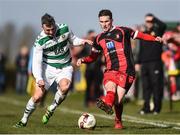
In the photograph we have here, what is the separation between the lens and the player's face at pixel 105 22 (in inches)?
496

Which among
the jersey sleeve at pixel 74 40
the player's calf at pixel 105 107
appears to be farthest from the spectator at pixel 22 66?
the player's calf at pixel 105 107

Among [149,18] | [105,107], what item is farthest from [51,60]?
[149,18]

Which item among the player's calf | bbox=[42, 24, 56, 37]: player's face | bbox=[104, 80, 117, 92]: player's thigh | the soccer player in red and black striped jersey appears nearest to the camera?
the player's calf

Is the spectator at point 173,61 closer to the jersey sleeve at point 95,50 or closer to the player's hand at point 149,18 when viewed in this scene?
the player's hand at point 149,18

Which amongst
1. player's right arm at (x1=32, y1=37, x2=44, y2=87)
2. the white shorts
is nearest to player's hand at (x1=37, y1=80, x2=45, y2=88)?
player's right arm at (x1=32, y1=37, x2=44, y2=87)

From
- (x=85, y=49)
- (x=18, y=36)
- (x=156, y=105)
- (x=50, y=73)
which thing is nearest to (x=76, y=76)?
(x=85, y=49)

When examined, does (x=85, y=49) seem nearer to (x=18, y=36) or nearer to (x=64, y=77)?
(x=64, y=77)

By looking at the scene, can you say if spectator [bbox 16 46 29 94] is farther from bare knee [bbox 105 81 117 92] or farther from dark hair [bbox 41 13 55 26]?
bare knee [bbox 105 81 117 92]

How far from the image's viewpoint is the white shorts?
43.7 ft

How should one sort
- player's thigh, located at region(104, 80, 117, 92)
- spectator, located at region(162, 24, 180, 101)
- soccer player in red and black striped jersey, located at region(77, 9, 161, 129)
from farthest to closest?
spectator, located at region(162, 24, 180, 101), soccer player in red and black striped jersey, located at region(77, 9, 161, 129), player's thigh, located at region(104, 80, 117, 92)

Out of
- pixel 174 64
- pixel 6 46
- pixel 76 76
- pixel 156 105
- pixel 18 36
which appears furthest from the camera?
pixel 18 36

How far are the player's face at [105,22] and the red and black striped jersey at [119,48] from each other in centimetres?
9

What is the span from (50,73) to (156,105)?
568cm

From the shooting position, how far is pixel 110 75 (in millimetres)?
12680
